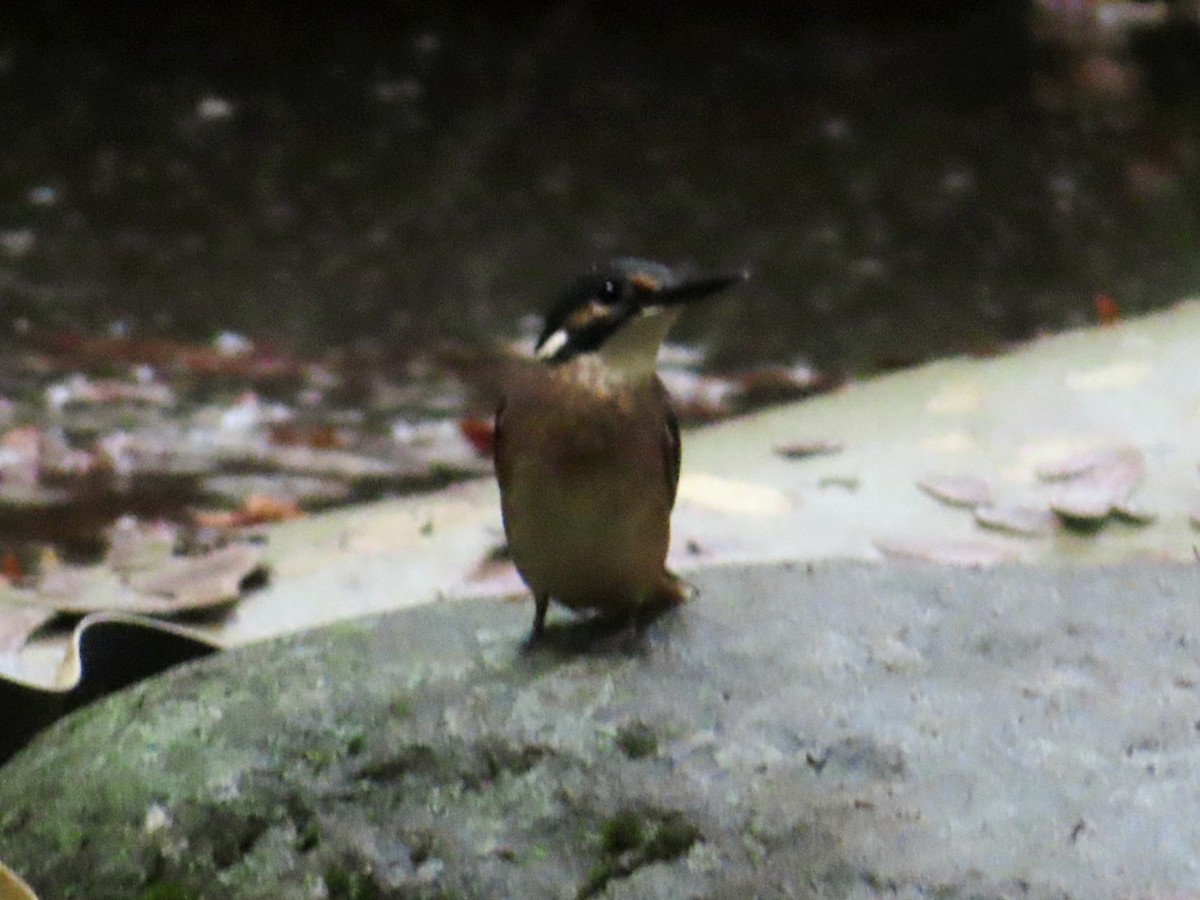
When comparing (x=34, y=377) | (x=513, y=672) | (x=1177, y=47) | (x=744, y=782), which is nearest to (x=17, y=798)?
(x=513, y=672)

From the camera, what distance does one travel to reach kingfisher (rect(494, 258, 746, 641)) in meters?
2.39

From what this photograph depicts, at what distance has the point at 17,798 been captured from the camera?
2.54 meters

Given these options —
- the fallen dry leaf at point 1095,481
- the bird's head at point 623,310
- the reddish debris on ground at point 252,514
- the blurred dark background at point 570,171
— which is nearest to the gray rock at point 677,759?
the bird's head at point 623,310

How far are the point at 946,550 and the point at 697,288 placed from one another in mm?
1608

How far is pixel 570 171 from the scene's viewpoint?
9086 mm

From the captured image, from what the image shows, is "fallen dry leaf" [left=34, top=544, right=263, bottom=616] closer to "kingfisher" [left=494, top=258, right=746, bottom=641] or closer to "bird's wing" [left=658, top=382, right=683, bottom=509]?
"kingfisher" [left=494, top=258, right=746, bottom=641]

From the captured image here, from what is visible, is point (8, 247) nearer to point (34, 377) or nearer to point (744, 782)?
point (34, 377)

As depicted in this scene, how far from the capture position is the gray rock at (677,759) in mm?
2082

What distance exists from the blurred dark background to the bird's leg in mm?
3446

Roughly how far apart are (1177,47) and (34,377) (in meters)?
11.0

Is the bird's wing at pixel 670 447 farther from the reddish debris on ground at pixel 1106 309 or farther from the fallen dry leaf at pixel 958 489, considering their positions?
the reddish debris on ground at pixel 1106 309

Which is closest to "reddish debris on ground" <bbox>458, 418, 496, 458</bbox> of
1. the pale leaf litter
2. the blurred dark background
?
the pale leaf litter

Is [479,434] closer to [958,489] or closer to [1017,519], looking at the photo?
[958,489]

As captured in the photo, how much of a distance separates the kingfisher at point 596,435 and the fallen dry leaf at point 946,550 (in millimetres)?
1306
